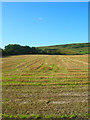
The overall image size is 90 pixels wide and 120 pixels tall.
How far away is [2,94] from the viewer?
8.70 meters

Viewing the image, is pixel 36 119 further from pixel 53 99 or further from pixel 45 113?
pixel 53 99

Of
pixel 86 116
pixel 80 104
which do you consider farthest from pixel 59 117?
pixel 80 104

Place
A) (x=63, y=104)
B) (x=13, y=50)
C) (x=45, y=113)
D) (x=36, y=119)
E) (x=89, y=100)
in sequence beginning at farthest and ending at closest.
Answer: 1. (x=13, y=50)
2. (x=89, y=100)
3. (x=63, y=104)
4. (x=45, y=113)
5. (x=36, y=119)

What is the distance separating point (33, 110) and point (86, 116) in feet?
7.99

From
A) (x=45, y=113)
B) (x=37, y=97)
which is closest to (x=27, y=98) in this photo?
(x=37, y=97)

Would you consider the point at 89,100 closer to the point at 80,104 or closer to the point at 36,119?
the point at 80,104

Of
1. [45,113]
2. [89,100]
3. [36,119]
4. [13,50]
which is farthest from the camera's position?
[13,50]

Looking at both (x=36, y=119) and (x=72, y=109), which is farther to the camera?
(x=72, y=109)

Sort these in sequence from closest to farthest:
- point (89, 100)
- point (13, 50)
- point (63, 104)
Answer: point (63, 104) → point (89, 100) → point (13, 50)

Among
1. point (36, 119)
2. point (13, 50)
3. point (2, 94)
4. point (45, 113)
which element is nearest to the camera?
point (36, 119)

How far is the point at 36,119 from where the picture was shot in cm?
570

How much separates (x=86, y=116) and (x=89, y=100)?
1850 mm

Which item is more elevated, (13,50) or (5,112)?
(13,50)

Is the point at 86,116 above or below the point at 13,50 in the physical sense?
below
